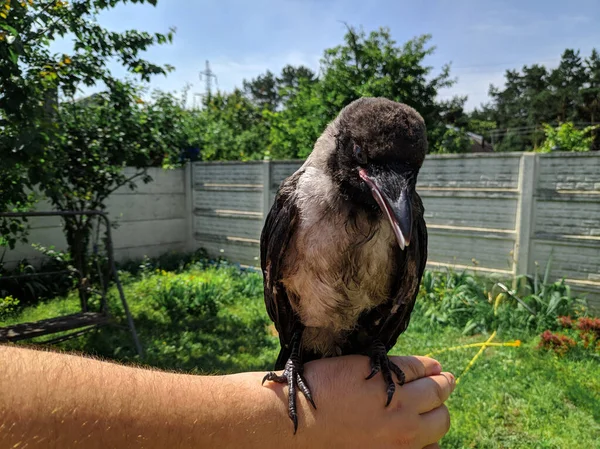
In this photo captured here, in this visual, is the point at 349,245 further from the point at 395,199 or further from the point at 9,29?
the point at 9,29

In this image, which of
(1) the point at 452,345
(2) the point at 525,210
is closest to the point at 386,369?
(1) the point at 452,345

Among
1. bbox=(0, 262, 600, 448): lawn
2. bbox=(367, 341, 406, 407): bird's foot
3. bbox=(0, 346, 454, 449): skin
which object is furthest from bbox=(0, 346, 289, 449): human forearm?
bbox=(0, 262, 600, 448): lawn

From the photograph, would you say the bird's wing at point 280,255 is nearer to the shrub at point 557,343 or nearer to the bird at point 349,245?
the bird at point 349,245

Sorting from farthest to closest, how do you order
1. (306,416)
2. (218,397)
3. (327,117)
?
(327,117)
(306,416)
(218,397)

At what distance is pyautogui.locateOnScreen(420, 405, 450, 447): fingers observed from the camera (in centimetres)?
181

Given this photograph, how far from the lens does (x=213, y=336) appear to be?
595cm

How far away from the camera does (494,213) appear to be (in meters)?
6.71

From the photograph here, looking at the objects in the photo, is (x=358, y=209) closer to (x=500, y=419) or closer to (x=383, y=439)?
(x=383, y=439)

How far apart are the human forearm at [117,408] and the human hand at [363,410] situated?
144mm

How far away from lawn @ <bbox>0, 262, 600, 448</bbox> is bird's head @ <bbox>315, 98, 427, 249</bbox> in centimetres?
293

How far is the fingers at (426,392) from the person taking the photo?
6.08ft

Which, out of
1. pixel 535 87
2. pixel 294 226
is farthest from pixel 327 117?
pixel 535 87

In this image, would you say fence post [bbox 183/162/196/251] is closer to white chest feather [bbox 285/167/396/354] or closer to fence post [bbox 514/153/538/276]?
fence post [bbox 514/153/538/276]

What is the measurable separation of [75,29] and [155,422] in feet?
14.1
